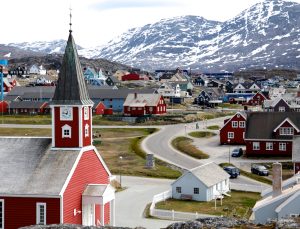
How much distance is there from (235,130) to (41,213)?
48277mm

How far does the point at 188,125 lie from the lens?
10131 cm

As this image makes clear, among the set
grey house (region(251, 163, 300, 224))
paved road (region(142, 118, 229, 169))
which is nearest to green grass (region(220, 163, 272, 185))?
paved road (region(142, 118, 229, 169))

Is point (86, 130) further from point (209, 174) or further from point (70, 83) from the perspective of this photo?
point (209, 174)

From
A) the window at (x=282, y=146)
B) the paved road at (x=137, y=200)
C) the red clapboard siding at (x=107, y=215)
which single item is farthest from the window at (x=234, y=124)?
→ the red clapboard siding at (x=107, y=215)

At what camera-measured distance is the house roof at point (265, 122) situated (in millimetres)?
71125

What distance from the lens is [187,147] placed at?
76.4 meters

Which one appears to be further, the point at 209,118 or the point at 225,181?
the point at 209,118

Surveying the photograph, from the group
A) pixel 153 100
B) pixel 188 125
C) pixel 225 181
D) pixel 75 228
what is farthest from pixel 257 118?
pixel 75 228

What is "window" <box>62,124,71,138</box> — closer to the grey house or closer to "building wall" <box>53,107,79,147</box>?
"building wall" <box>53,107,79,147</box>

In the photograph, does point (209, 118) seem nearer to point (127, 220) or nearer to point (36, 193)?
point (127, 220)

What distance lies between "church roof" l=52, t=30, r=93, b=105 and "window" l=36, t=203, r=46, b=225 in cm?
619

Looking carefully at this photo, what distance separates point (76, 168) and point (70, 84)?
5021 millimetres

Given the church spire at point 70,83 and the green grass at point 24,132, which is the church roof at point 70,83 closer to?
the church spire at point 70,83

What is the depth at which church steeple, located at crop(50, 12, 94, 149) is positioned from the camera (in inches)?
1442
